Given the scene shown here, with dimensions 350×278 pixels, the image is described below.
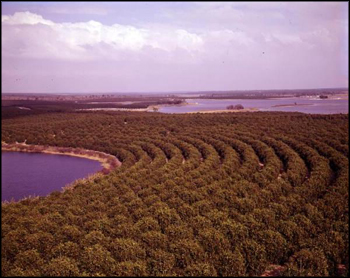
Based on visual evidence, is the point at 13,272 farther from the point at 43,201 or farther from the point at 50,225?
the point at 43,201

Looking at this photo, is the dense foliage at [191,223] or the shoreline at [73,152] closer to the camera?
the dense foliage at [191,223]

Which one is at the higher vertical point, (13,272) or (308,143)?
(308,143)

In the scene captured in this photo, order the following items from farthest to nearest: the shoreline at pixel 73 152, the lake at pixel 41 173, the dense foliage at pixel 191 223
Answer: the shoreline at pixel 73 152 < the lake at pixel 41 173 < the dense foliage at pixel 191 223

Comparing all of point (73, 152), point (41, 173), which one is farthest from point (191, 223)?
point (73, 152)

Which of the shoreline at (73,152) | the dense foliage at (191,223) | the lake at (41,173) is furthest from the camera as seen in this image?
the shoreline at (73,152)

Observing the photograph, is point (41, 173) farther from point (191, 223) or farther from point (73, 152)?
point (191, 223)

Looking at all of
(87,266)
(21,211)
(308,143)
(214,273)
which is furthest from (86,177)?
(308,143)

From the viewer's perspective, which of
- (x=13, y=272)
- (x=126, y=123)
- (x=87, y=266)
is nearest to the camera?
(x=13, y=272)
